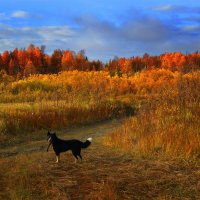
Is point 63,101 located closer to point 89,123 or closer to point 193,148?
point 89,123

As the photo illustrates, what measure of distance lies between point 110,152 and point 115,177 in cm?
238

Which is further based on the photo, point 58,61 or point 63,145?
point 58,61

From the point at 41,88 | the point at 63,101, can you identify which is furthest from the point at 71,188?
the point at 41,88

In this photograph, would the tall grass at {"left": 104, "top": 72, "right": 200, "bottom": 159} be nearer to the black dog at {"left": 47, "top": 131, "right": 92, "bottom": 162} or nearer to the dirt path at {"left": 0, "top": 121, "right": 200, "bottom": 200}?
the dirt path at {"left": 0, "top": 121, "right": 200, "bottom": 200}

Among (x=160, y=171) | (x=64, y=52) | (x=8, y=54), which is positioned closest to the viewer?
(x=160, y=171)

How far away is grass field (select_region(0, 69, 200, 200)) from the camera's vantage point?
666cm

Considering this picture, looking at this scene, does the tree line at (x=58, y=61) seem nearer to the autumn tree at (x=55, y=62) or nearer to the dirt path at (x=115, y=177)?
the autumn tree at (x=55, y=62)

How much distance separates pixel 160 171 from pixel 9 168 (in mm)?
3001

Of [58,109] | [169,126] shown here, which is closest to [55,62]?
[58,109]

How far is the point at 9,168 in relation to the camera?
27.2 ft

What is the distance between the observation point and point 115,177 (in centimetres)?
733

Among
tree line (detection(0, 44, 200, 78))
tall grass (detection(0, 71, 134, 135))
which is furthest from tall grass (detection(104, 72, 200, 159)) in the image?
tree line (detection(0, 44, 200, 78))

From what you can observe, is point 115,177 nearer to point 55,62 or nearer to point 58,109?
point 58,109

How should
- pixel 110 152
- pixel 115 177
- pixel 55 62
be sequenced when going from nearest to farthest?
pixel 115 177
pixel 110 152
pixel 55 62
